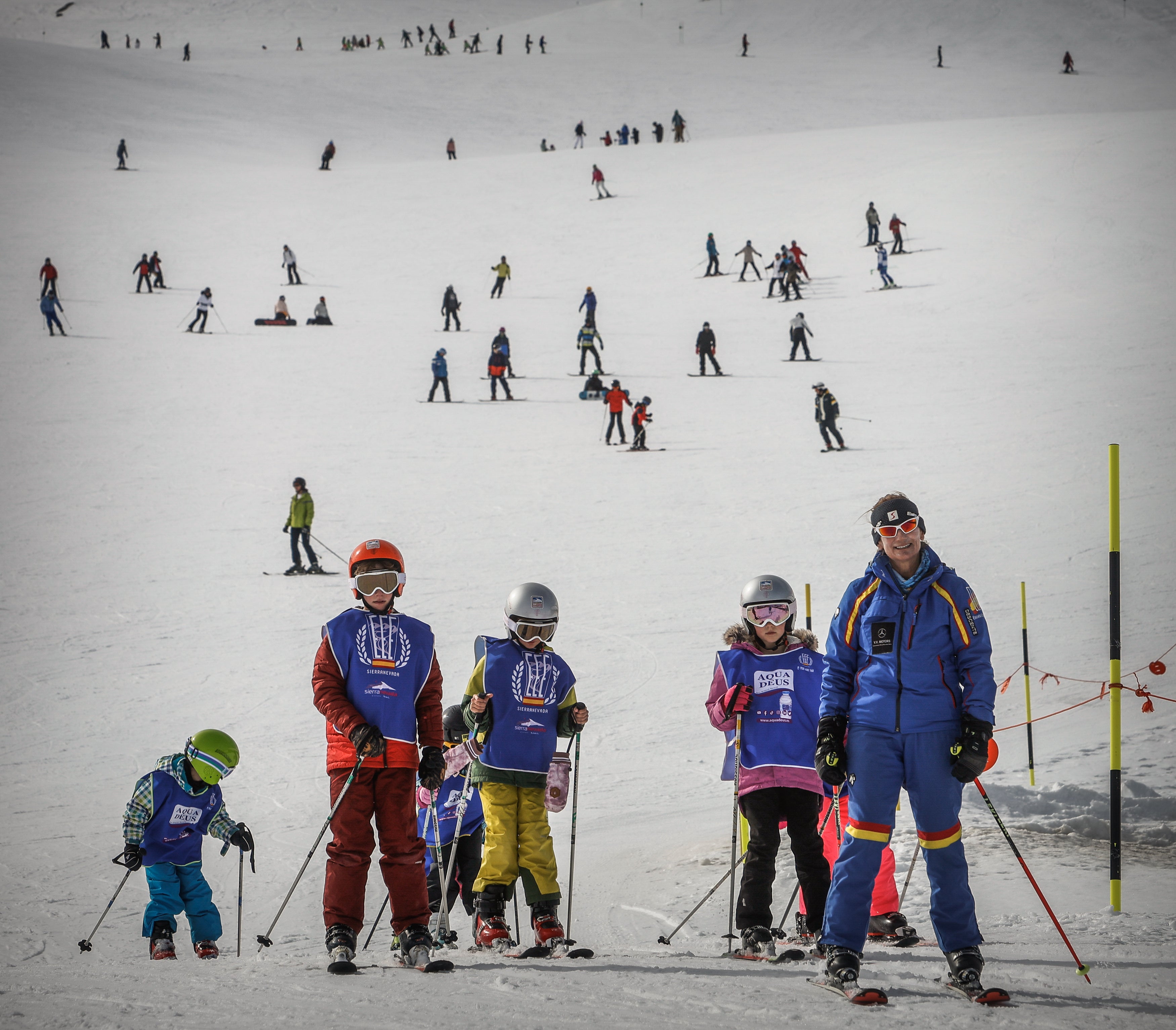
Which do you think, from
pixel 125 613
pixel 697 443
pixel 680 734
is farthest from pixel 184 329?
pixel 680 734

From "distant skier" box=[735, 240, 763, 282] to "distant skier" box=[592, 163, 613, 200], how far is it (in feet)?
35.4

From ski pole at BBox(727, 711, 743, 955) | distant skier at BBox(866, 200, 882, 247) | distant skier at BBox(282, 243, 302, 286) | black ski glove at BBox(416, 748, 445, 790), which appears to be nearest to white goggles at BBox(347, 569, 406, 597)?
black ski glove at BBox(416, 748, 445, 790)

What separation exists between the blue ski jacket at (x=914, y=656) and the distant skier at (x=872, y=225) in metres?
30.8

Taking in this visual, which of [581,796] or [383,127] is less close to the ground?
[383,127]

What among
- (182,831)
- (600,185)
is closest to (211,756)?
(182,831)

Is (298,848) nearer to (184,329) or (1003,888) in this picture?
(1003,888)

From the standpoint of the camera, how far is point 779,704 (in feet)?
15.9

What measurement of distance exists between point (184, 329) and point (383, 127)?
115ft

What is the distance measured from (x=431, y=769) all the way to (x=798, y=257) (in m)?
28.2

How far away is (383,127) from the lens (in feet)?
198

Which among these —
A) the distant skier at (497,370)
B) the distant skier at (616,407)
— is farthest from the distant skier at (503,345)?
the distant skier at (616,407)

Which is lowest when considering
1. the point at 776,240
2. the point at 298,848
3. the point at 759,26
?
the point at 298,848

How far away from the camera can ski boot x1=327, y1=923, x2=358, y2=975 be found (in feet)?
13.0

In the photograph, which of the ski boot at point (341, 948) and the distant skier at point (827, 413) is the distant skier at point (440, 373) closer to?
the distant skier at point (827, 413)
